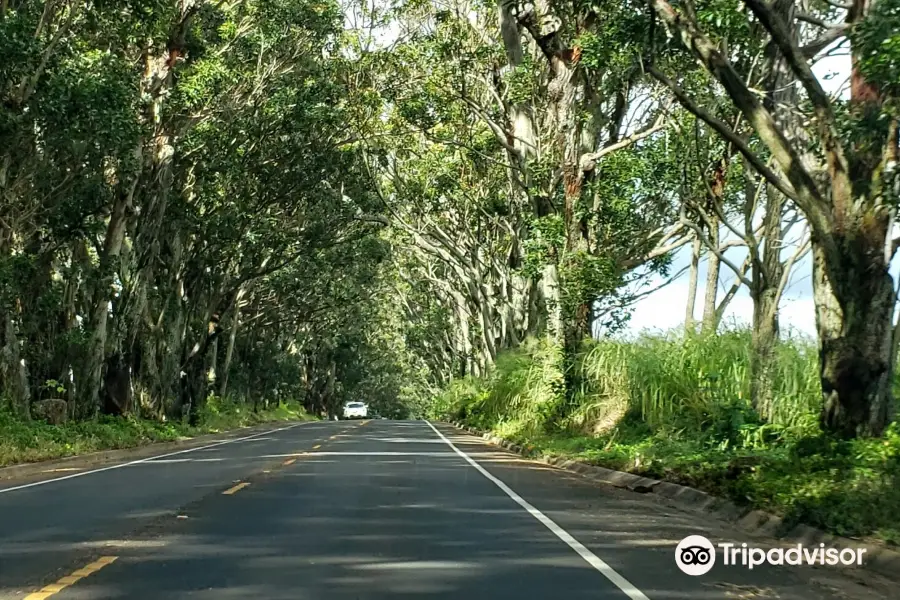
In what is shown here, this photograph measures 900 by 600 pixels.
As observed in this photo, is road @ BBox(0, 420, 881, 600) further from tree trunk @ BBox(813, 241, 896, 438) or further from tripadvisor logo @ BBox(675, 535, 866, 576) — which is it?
tree trunk @ BBox(813, 241, 896, 438)

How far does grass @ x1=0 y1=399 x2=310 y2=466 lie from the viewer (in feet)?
74.3

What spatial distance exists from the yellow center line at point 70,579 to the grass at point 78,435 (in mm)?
12373

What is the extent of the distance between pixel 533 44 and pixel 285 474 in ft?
55.1

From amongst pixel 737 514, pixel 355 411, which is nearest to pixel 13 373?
pixel 737 514

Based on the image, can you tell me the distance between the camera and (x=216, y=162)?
33906 millimetres

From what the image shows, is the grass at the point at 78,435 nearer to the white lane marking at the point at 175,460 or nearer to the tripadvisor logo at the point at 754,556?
the white lane marking at the point at 175,460

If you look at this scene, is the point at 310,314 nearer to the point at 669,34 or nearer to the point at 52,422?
the point at 52,422

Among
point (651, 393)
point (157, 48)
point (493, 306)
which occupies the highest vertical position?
point (157, 48)

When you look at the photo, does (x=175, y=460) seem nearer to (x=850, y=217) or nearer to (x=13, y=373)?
(x=13, y=373)

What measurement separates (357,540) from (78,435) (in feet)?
58.3

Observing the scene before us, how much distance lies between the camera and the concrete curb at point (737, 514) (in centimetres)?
947

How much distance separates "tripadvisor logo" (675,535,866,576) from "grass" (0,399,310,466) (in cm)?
1488

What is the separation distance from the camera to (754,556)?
10.1m

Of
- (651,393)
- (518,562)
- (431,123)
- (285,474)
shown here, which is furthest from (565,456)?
(431,123)
